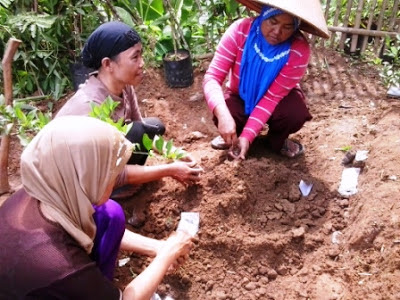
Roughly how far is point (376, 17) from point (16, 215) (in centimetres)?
396

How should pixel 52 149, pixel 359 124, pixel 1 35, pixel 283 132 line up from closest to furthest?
1. pixel 52 149
2. pixel 283 132
3. pixel 359 124
4. pixel 1 35

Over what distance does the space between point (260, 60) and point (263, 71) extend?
0.07 m

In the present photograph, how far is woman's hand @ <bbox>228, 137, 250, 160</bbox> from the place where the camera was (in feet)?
8.05

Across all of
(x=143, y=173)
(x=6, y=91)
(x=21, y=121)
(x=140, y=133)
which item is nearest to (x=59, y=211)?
(x=21, y=121)

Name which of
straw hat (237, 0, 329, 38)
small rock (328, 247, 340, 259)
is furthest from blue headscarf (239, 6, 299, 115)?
small rock (328, 247, 340, 259)

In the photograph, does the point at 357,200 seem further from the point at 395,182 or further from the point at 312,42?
the point at 312,42

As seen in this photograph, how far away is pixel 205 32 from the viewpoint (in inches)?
158

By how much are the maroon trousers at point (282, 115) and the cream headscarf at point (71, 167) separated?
150 cm

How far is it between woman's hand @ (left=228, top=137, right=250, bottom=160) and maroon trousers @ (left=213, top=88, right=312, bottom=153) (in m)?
0.29

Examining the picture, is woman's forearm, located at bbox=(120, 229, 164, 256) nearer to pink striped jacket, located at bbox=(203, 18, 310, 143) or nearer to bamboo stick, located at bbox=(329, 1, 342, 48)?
pink striped jacket, located at bbox=(203, 18, 310, 143)

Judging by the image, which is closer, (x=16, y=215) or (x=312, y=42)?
(x=16, y=215)

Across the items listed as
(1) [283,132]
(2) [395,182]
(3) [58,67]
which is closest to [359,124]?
(1) [283,132]

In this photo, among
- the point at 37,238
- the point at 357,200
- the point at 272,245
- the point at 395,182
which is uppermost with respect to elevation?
the point at 37,238

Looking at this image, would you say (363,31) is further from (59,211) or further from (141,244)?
(59,211)
